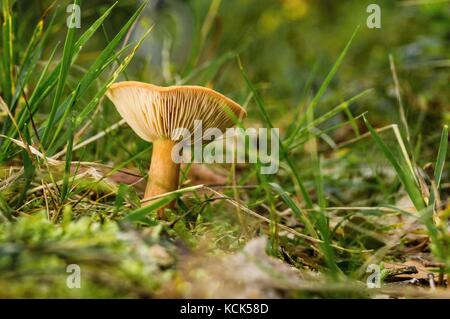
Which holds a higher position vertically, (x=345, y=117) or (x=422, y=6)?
(x=422, y=6)

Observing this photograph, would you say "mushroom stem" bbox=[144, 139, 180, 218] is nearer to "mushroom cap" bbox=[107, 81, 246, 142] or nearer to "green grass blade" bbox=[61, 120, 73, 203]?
"mushroom cap" bbox=[107, 81, 246, 142]

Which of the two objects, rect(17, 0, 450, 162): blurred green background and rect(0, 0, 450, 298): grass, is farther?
rect(17, 0, 450, 162): blurred green background

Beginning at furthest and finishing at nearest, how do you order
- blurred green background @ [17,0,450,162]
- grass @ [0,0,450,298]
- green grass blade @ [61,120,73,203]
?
blurred green background @ [17,0,450,162] < green grass blade @ [61,120,73,203] < grass @ [0,0,450,298]

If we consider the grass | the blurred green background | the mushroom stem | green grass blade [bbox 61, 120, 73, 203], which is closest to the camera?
the grass

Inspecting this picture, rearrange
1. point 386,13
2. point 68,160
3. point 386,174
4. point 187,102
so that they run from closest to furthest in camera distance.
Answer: point 68,160 → point 187,102 → point 386,174 → point 386,13

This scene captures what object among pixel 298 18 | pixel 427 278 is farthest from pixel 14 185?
pixel 298 18

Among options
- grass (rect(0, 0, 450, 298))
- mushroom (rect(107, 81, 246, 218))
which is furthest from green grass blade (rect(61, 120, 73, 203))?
mushroom (rect(107, 81, 246, 218))

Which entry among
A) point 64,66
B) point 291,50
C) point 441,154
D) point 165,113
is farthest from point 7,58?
point 291,50

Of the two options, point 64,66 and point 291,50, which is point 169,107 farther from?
point 291,50

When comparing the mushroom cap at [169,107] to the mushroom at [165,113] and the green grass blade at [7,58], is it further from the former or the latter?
the green grass blade at [7,58]
